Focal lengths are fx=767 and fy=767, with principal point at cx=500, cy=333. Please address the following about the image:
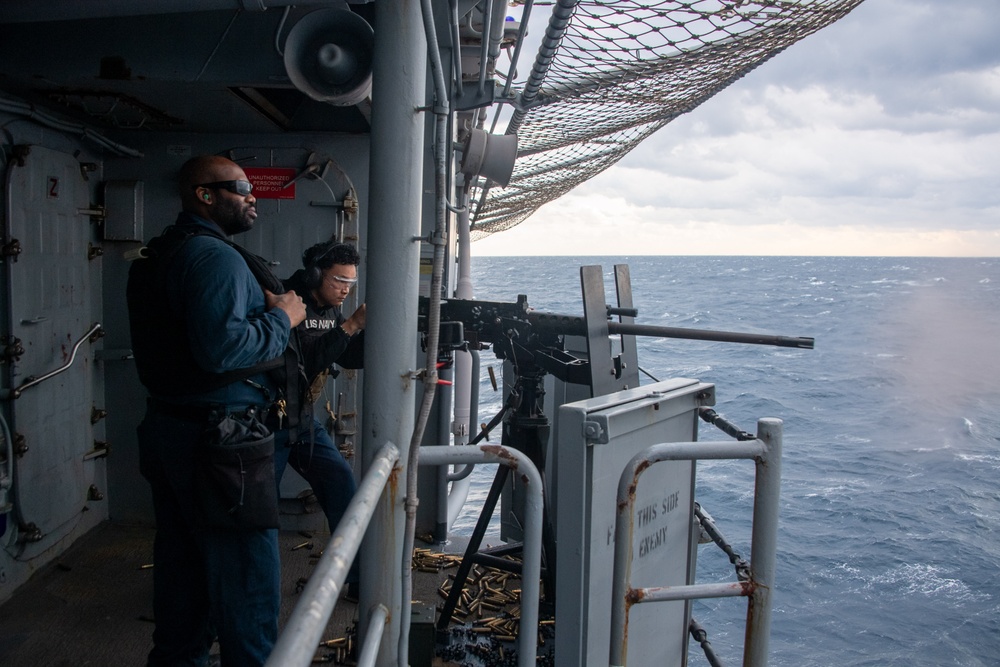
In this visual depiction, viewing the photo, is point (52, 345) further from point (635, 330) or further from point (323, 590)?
point (323, 590)

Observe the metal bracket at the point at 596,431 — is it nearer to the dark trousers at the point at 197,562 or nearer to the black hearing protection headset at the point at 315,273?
the dark trousers at the point at 197,562

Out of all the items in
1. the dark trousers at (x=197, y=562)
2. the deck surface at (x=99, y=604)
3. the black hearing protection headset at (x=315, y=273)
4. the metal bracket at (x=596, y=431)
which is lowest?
the deck surface at (x=99, y=604)

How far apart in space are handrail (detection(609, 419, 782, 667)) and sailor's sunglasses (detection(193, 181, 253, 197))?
1.51m

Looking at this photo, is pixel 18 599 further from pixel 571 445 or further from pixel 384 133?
pixel 384 133

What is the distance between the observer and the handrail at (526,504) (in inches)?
76.6

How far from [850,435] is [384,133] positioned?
20.8m

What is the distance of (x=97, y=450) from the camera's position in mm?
4527

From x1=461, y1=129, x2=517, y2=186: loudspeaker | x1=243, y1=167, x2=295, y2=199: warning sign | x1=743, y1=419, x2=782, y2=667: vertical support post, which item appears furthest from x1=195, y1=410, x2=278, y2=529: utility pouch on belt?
x1=243, y1=167, x2=295, y2=199: warning sign

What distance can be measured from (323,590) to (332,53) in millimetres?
1829

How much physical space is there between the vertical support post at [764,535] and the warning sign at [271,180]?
10.6 feet

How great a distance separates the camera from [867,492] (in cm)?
1655

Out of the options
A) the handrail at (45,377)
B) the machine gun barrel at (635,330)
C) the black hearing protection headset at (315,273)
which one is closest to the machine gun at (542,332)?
the machine gun barrel at (635,330)

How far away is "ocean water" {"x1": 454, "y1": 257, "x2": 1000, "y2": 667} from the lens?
38.6 ft

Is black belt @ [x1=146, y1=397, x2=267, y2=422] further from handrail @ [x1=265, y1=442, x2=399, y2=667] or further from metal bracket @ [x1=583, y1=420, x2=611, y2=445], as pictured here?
metal bracket @ [x1=583, y1=420, x2=611, y2=445]
